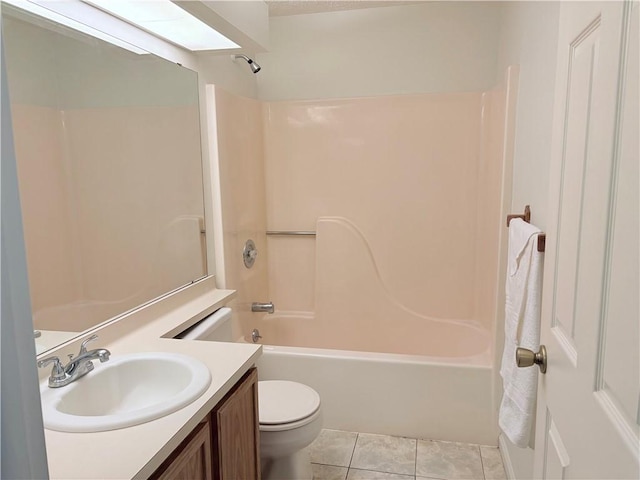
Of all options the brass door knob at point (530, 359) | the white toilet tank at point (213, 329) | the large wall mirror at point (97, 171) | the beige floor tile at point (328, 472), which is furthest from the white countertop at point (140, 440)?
the beige floor tile at point (328, 472)

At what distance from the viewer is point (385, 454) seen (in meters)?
2.23

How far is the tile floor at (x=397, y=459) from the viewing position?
2.09m

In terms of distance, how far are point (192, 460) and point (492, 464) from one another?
1.63 m

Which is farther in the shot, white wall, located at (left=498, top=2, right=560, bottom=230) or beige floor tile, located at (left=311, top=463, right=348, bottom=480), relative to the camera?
beige floor tile, located at (left=311, top=463, right=348, bottom=480)

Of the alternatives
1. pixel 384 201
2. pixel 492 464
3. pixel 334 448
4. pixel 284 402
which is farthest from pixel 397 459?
pixel 384 201

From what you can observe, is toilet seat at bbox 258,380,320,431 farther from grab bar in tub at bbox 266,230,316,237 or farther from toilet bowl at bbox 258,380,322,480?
grab bar in tub at bbox 266,230,316,237

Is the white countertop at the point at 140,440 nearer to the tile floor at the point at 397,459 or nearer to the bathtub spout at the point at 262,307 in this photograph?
the tile floor at the point at 397,459

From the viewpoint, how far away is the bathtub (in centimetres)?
229

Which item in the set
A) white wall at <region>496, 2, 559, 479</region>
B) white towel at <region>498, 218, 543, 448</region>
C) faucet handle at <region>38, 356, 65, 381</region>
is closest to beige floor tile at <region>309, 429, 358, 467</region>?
white wall at <region>496, 2, 559, 479</region>

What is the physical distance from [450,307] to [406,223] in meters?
0.63

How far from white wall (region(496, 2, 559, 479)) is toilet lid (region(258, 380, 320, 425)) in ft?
2.90

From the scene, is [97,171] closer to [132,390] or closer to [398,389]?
[132,390]

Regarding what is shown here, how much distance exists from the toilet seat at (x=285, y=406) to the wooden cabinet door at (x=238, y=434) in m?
0.22

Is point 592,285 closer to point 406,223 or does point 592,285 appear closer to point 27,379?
point 27,379
